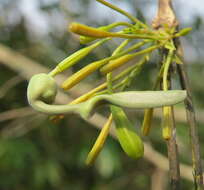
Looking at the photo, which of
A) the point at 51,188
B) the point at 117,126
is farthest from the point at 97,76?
the point at 117,126

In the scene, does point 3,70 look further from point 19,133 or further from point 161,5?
point 161,5

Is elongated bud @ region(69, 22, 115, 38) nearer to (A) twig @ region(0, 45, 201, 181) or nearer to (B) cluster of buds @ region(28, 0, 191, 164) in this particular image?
(B) cluster of buds @ region(28, 0, 191, 164)

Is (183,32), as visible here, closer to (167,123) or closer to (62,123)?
(167,123)

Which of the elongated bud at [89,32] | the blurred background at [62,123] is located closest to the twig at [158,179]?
the blurred background at [62,123]

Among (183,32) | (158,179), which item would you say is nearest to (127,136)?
(183,32)

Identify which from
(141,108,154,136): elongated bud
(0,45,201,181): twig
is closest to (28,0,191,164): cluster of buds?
(141,108,154,136): elongated bud

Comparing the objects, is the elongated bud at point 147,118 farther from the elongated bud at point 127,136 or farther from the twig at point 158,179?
the twig at point 158,179

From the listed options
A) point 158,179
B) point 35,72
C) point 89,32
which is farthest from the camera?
point 35,72
